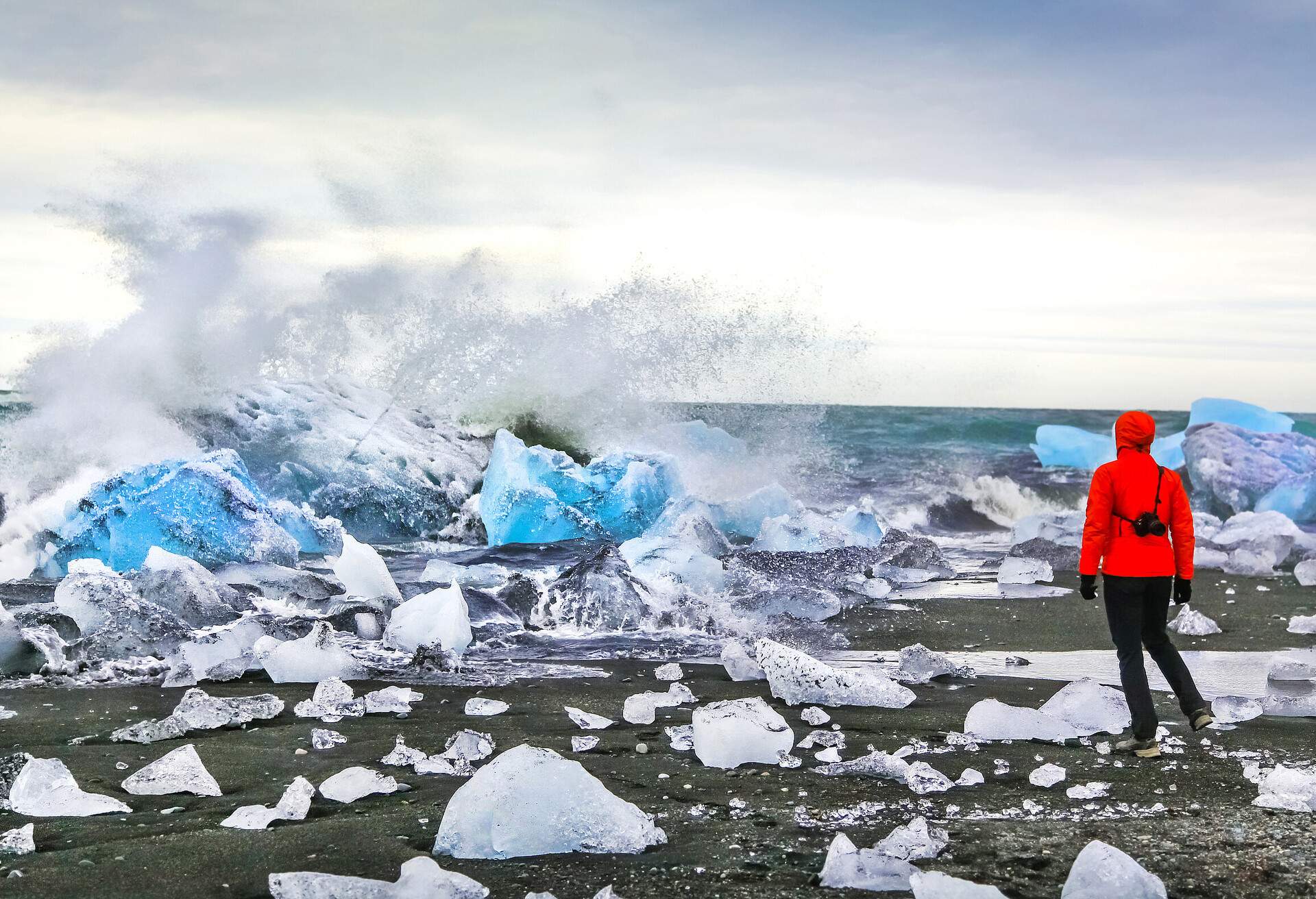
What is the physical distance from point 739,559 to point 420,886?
682cm

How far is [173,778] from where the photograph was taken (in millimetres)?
3775

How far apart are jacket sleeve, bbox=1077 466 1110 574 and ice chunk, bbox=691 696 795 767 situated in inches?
57.3

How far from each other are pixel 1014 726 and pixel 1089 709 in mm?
432

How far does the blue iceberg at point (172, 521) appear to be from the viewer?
29.6ft

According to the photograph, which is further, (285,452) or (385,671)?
(285,452)

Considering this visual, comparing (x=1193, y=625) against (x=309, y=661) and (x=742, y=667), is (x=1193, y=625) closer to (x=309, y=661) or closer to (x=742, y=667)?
(x=742, y=667)

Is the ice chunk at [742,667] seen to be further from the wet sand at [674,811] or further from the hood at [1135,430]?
the hood at [1135,430]

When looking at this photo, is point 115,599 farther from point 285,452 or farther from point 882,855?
point 285,452

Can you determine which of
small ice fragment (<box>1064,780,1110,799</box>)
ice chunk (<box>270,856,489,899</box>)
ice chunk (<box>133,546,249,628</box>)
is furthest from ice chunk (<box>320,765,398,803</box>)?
ice chunk (<box>133,546,249,628</box>)

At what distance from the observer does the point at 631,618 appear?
7359 mm

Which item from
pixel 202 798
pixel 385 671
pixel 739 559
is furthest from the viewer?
pixel 739 559

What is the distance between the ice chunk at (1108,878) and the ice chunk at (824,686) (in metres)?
2.23

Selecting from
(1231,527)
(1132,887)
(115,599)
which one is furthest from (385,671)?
(1231,527)

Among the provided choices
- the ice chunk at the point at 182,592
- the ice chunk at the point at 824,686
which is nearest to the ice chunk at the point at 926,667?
the ice chunk at the point at 824,686
